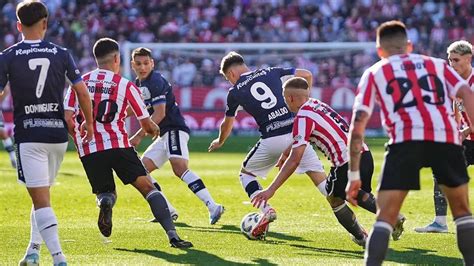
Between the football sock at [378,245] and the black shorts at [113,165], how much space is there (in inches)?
130

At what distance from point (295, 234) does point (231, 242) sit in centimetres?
90

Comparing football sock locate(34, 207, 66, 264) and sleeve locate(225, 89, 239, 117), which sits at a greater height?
sleeve locate(225, 89, 239, 117)

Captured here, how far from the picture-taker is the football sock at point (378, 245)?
7.01 metres

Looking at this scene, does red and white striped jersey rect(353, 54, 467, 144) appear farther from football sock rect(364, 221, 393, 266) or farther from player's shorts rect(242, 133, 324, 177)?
player's shorts rect(242, 133, 324, 177)

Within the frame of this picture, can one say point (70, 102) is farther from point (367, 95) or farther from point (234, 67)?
point (367, 95)

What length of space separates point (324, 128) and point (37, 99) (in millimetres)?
2782

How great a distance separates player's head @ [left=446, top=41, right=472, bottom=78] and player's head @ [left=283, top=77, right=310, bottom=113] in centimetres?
178

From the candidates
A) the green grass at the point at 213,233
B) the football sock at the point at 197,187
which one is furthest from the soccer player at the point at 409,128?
the football sock at the point at 197,187

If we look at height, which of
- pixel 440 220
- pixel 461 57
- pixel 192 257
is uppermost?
pixel 461 57

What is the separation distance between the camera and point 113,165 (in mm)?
9820

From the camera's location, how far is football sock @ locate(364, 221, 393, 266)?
701 cm

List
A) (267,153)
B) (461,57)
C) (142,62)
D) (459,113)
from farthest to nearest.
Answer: (142,62), (267,153), (459,113), (461,57)

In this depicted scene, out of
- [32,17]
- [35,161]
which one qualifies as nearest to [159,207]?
[35,161]

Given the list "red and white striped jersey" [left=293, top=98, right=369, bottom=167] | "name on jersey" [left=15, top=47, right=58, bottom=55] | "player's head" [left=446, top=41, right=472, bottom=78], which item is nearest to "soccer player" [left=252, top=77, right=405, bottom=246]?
"red and white striped jersey" [left=293, top=98, right=369, bottom=167]
